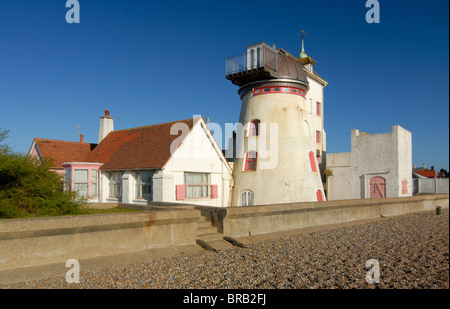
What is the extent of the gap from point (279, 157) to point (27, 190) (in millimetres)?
15061

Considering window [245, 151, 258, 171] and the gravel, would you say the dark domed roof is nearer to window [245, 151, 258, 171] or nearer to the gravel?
window [245, 151, 258, 171]

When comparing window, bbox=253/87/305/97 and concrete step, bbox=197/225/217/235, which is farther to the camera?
window, bbox=253/87/305/97

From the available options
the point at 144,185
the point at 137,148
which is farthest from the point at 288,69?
the point at 144,185

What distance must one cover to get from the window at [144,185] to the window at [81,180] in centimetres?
310

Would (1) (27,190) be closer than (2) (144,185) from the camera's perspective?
Yes

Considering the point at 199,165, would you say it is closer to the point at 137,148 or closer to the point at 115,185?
the point at 137,148

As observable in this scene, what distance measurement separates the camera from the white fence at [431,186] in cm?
3622

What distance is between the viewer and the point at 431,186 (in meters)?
37.7

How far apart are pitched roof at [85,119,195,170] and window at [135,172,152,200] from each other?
545 millimetres

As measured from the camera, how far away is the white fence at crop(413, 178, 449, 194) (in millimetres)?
36219
